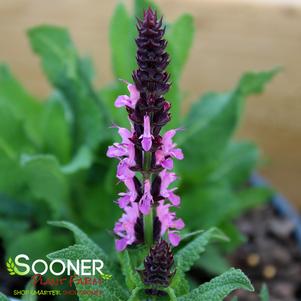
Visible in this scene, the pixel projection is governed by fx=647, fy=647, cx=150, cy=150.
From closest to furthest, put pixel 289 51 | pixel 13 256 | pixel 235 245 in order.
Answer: pixel 13 256
pixel 235 245
pixel 289 51

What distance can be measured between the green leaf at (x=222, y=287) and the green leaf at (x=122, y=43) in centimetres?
32

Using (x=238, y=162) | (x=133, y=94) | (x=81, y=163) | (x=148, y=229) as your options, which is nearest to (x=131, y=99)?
(x=133, y=94)

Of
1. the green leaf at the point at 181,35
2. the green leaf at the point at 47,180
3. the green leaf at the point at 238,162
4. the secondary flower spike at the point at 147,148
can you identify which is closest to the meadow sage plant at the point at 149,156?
the secondary flower spike at the point at 147,148

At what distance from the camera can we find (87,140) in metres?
0.73

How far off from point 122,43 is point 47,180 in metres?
0.17

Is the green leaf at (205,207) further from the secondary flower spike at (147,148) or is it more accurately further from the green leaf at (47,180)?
the secondary flower spike at (147,148)

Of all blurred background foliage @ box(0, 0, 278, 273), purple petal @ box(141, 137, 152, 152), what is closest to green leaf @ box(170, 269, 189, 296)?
purple petal @ box(141, 137, 152, 152)

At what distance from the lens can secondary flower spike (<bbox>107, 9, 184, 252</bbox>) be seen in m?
0.38

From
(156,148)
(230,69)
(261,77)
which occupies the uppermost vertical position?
(230,69)

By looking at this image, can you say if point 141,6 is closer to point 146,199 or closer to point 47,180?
point 47,180

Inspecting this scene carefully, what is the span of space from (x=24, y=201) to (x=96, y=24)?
40cm

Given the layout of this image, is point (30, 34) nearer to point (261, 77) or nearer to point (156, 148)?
point (261, 77)

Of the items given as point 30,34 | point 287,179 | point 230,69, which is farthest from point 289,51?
point 30,34

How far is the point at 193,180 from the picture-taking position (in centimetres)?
77
